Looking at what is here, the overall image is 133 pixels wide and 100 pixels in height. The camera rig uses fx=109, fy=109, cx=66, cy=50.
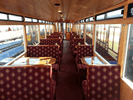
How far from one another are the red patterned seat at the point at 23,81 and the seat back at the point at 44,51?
A: 6.61 ft

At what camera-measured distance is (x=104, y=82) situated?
2.07m

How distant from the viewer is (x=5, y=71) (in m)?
2.01

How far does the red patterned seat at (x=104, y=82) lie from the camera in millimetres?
2057

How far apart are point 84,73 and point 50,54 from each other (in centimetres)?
144

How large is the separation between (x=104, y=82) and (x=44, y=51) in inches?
101

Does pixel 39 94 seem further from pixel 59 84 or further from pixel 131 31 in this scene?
pixel 131 31

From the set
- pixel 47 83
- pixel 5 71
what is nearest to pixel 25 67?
pixel 5 71

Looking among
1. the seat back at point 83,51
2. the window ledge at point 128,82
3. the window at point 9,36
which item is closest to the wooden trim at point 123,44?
the window ledge at point 128,82

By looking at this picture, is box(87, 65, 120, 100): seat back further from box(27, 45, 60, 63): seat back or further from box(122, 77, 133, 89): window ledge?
box(27, 45, 60, 63): seat back

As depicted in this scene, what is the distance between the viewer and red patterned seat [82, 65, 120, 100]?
206 cm

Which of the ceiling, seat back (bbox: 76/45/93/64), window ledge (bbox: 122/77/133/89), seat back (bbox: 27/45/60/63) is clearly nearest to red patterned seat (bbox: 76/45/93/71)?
seat back (bbox: 76/45/93/64)

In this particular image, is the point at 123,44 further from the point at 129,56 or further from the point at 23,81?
the point at 23,81

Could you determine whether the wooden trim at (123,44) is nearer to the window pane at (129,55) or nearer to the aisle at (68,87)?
the window pane at (129,55)

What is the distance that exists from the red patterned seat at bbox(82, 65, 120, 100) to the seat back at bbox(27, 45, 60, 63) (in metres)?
2.13
